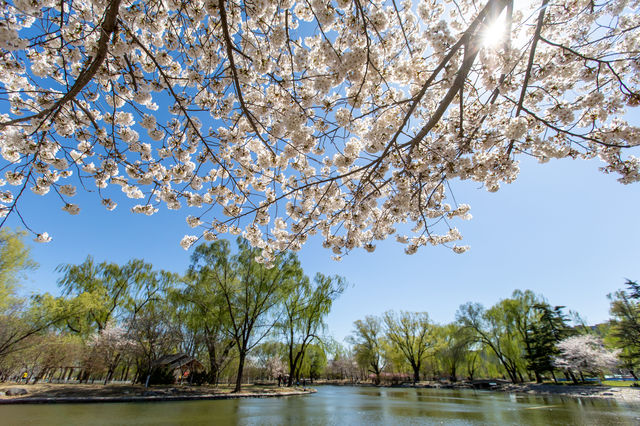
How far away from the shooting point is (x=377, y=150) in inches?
125

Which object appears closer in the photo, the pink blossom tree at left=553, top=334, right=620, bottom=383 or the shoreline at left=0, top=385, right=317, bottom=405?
the shoreline at left=0, top=385, right=317, bottom=405

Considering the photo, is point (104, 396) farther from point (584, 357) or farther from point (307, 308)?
point (584, 357)

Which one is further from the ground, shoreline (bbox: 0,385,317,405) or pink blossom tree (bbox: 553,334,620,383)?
pink blossom tree (bbox: 553,334,620,383)

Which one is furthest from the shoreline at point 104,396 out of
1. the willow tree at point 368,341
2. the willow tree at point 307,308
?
the willow tree at point 368,341

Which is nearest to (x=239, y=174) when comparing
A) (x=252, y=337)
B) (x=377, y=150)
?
(x=377, y=150)

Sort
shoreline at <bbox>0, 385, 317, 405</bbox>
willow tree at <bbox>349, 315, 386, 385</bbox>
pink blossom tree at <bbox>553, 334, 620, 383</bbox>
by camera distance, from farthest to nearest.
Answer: willow tree at <bbox>349, 315, 386, 385</bbox>
pink blossom tree at <bbox>553, 334, 620, 383</bbox>
shoreline at <bbox>0, 385, 317, 405</bbox>

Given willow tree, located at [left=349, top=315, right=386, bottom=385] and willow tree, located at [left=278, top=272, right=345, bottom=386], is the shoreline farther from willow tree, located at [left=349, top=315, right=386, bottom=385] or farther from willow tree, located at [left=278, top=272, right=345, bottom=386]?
willow tree, located at [left=349, top=315, right=386, bottom=385]

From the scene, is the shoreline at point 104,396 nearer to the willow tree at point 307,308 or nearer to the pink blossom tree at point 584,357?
the willow tree at point 307,308

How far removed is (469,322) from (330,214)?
106ft

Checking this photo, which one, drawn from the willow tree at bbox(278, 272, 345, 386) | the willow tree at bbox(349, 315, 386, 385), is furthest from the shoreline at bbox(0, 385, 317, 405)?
the willow tree at bbox(349, 315, 386, 385)

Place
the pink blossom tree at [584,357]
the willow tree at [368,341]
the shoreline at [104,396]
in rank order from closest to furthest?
1. the shoreline at [104,396]
2. the pink blossom tree at [584,357]
3. the willow tree at [368,341]

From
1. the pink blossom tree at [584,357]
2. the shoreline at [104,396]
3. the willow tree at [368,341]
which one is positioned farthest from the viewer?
the willow tree at [368,341]

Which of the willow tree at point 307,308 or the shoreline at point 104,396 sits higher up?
the willow tree at point 307,308

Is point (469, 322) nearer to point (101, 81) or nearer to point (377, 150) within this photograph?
point (377, 150)
